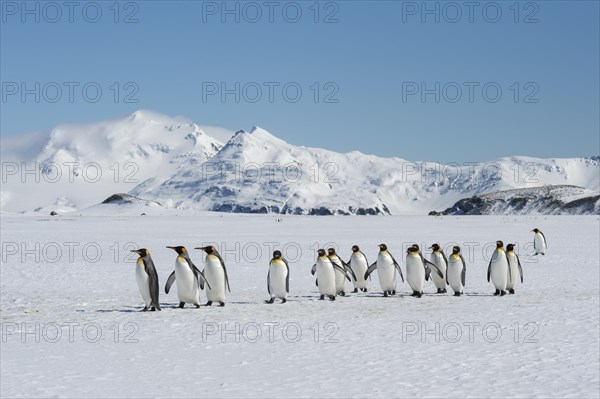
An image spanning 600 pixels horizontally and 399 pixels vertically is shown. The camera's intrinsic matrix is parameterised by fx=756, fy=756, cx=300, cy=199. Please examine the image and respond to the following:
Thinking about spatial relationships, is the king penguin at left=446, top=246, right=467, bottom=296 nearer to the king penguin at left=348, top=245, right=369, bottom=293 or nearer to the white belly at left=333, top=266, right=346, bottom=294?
the king penguin at left=348, top=245, right=369, bottom=293

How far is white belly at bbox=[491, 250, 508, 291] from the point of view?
14719 mm

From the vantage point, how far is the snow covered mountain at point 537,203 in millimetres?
113231

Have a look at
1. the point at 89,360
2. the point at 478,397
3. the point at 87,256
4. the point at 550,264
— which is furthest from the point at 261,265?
the point at 478,397

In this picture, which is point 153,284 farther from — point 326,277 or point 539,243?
point 539,243

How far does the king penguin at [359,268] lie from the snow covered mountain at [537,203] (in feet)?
311

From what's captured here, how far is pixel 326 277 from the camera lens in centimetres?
1423

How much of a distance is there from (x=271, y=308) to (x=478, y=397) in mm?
6272

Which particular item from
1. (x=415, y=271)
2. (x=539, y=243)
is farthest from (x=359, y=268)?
(x=539, y=243)

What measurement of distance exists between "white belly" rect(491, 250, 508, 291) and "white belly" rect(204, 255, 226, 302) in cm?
533

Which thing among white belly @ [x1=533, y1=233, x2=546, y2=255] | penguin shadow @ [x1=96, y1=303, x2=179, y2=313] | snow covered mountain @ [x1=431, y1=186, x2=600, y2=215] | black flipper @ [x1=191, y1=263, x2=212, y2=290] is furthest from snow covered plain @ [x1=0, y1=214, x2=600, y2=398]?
snow covered mountain @ [x1=431, y1=186, x2=600, y2=215]

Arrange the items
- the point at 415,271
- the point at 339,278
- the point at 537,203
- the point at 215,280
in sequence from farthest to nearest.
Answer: the point at 537,203, the point at 339,278, the point at 415,271, the point at 215,280

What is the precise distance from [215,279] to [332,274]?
2.29m

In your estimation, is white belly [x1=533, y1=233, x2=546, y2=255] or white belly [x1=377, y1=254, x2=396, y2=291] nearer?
white belly [x1=377, y1=254, x2=396, y2=291]

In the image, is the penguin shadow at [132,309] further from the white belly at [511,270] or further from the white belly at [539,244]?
the white belly at [539,244]
